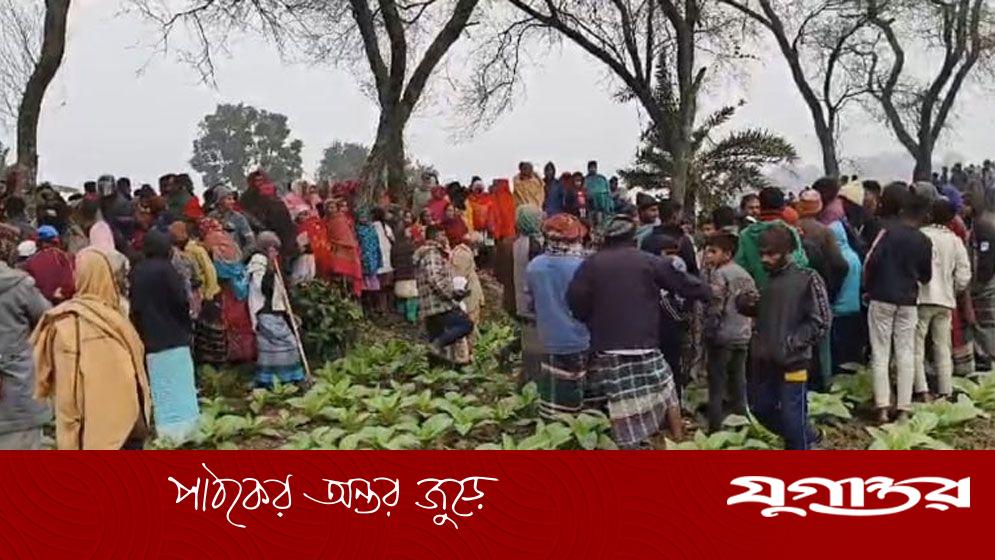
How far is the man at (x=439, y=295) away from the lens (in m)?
9.77

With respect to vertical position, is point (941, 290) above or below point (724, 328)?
above

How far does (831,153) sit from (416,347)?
53.4 feet

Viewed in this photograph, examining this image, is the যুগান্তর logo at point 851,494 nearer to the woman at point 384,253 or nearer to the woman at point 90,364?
the woman at point 90,364

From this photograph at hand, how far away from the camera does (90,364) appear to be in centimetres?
629

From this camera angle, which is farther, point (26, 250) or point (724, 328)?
point (26, 250)

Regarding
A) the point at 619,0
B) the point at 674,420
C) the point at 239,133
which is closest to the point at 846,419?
the point at 674,420

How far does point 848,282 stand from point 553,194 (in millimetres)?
8220

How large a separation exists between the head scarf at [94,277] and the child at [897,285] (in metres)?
4.95

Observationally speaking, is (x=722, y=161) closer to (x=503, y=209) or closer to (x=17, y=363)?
(x=503, y=209)

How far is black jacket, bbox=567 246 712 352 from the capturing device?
6672mm

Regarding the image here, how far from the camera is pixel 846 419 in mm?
8109

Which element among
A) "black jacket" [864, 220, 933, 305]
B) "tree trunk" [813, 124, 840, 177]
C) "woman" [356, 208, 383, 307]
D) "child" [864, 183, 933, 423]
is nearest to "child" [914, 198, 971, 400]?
"child" [864, 183, 933, 423]

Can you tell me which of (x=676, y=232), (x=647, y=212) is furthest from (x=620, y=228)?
(x=647, y=212)

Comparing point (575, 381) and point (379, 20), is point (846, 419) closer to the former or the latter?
point (575, 381)
